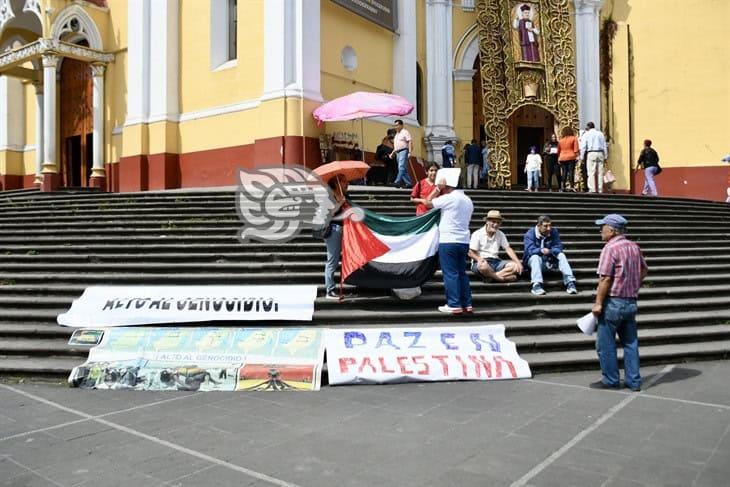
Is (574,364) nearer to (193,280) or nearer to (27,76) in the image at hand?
(193,280)

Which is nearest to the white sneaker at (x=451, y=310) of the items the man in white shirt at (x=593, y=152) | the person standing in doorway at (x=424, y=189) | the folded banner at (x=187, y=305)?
the folded banner at (x=187, y=305)

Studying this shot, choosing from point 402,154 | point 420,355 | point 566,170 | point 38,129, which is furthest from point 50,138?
point 420,355

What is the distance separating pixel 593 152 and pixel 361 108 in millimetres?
6332

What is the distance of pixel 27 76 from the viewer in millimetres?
20781

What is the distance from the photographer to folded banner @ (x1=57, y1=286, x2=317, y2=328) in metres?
7.29

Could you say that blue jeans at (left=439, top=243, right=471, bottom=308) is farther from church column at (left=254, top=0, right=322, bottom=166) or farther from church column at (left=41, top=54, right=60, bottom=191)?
church column at (left=41, top=54, right=60, bottom=191)

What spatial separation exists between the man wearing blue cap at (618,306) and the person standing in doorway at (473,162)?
12.2 meters

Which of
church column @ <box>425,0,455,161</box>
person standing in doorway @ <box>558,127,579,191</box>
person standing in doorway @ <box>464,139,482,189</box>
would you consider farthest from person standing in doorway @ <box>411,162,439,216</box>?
church column @ <box>425,0,455,161</box>

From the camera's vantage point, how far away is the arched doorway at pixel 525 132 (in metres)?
20.8

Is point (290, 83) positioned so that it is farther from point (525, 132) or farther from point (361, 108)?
point (525, 132)

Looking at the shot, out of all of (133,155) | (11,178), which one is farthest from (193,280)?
(11,178)

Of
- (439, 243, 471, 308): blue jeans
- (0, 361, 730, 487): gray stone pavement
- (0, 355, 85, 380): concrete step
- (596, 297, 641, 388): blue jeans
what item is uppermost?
(439, 243, 471, 308): blue jeans

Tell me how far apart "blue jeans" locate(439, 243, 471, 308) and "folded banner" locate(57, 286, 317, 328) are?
165 cm

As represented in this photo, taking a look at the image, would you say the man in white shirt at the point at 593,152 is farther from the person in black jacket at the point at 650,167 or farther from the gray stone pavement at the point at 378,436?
the gray stone pavement at the point at 378,436
